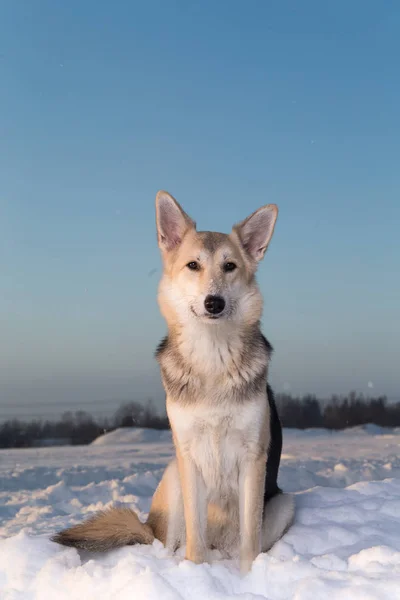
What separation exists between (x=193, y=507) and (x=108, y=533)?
79 cm

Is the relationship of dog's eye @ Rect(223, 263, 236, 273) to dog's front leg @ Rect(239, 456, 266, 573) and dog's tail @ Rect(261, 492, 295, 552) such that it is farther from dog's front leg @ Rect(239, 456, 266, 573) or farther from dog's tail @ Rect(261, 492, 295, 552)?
dog's tail @ Rect(261, 492, 295, 552)

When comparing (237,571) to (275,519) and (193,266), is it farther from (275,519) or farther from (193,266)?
(193,266)

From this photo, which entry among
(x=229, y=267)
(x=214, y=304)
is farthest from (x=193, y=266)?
(x=214, y=304)

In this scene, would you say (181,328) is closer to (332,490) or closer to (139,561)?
(139,561)

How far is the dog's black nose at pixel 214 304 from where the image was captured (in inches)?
167

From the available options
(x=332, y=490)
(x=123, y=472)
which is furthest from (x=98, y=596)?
(x=123, y=472)

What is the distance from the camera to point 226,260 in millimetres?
4480

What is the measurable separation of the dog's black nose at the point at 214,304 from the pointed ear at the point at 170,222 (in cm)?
69

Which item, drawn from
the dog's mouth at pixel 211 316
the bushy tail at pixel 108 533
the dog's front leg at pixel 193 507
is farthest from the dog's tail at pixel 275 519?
the dog's mouth at pixel 211 316

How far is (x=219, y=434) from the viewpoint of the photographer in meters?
4.25

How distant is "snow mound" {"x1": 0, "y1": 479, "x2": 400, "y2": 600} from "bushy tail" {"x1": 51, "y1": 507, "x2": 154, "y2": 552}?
0.23 ft

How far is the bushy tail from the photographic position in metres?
4.66

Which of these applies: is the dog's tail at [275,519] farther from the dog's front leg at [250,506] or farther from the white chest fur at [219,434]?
the white chest fur at [219,434]

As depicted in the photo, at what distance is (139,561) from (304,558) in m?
1.16
